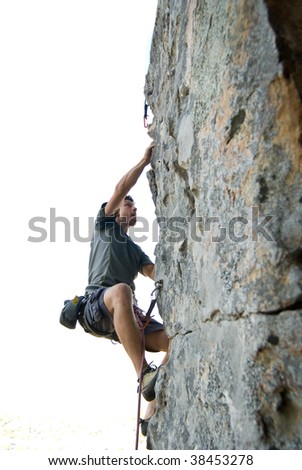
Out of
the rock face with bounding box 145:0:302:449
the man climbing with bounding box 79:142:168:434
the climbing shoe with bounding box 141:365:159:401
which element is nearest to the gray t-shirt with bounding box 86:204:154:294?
the man climbing with bounding box 79:142:168:434

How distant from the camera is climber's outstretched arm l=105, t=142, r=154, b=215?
5898 mm

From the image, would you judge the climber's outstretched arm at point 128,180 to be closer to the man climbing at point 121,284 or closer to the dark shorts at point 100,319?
the man climbing at point 121,284

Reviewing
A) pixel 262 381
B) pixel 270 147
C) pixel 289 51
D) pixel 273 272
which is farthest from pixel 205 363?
pixel 289 51

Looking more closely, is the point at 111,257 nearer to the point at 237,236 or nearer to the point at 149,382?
the point at 149,382

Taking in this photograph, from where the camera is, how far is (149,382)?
5.05 m

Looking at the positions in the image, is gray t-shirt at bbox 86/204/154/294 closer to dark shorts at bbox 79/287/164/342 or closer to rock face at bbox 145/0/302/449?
dark shorts at bbox 79/287/164/342

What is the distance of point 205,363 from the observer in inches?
148

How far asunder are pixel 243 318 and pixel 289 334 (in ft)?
1.24

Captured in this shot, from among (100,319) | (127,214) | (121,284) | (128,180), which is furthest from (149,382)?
(128,180)

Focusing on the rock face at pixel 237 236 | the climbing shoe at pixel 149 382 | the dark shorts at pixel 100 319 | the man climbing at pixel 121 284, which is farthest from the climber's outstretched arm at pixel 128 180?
the climbing shoe at pixel 149 382

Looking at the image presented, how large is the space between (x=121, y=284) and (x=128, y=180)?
1.27 metres

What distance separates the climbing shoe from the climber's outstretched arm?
194 cm

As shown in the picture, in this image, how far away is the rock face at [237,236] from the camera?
2.96 m

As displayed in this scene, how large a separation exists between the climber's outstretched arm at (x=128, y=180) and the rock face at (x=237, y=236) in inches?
50.5
